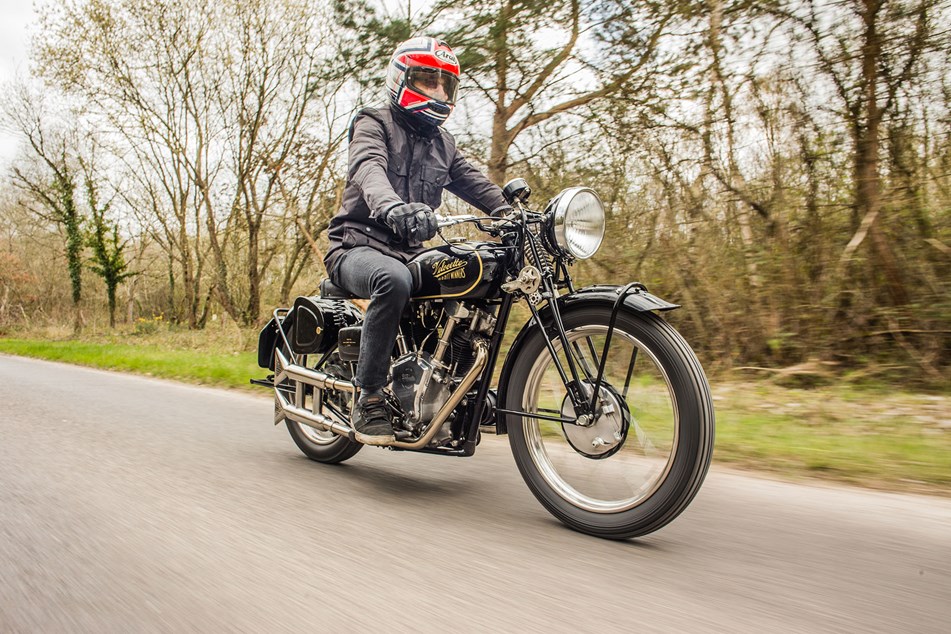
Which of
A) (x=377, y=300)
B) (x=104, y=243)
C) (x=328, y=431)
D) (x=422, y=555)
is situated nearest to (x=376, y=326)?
(x=377, y=300)

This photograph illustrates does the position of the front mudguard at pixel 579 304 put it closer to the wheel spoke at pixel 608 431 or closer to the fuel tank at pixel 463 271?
the wheel spoke at pixel 608 431

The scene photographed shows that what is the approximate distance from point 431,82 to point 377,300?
1100 mm

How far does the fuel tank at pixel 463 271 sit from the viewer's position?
2.81 meters

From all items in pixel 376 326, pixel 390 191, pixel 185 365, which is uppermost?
pixel 390 191

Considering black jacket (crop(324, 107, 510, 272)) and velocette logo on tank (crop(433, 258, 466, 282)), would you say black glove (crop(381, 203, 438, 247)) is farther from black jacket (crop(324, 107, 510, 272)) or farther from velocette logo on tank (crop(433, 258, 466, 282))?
black jacket (crop(324, 107, 510, 272))

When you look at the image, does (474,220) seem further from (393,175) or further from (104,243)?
(104,243)

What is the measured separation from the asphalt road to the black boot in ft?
0.90

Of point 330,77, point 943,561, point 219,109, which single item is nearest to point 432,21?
point 330,77

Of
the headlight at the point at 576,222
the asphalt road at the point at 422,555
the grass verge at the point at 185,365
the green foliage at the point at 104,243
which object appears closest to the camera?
the asphalt road at the point at 422,555

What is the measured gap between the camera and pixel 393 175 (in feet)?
11.1

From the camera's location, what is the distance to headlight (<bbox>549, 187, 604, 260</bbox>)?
→ 2572 millimetres

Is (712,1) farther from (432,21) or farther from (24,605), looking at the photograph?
(24,605)

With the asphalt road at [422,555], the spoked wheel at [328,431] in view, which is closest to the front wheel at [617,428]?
the asphalt road at [422,555]

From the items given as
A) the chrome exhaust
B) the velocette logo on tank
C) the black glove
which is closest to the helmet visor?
the black glove
